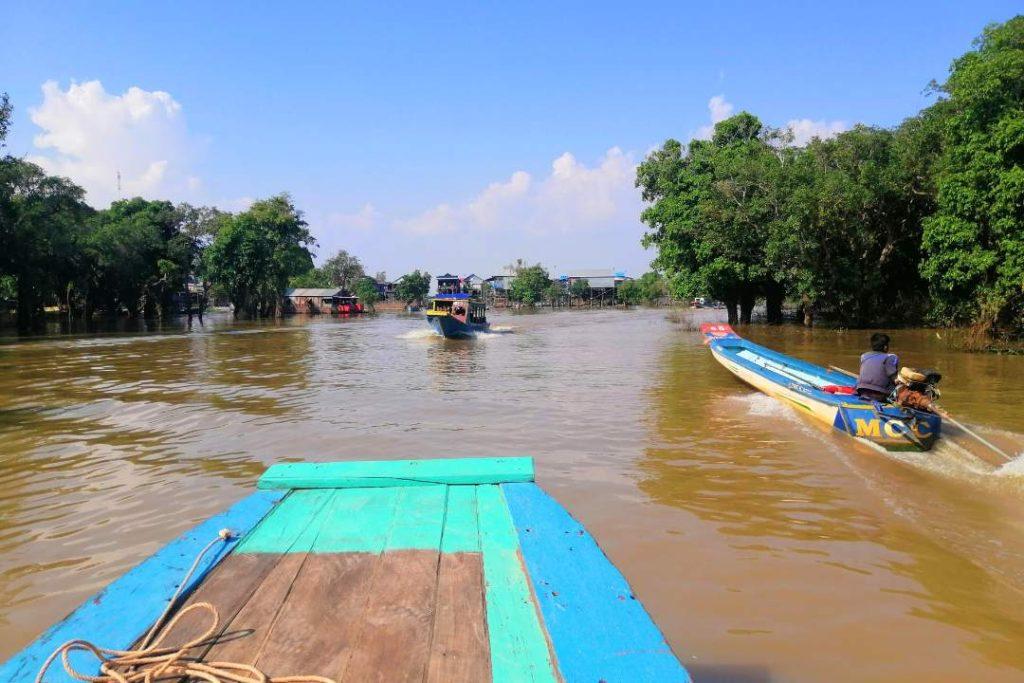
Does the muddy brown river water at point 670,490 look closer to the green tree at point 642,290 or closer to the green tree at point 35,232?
the green tree at point 35,232

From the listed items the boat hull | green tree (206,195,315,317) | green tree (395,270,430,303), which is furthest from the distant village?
the boat hull

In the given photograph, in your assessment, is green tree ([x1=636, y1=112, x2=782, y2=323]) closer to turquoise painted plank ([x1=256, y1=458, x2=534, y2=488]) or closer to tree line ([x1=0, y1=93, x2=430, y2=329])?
turquoise painted plank ([x1=256, y1=458, x2=534, y2=488])

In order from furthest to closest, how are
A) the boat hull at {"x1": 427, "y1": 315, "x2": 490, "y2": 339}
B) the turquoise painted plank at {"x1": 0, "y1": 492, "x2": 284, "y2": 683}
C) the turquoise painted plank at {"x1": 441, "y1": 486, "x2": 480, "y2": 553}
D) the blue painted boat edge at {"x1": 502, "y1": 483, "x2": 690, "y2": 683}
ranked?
the boat hull at {"x1": 427, "y1": 315, "x2": 490, "y2": 339} → the turquoise painted plank at {"x1": 441, "y1": 486, "x2": 480, "y2": 553} → the turquoise painted plank at {"x1": 0, "y1": 492, "x2": 284, "y2": 683} → the blue painted boat edge at {"x1": 502, "y1": 483, "x2": 690, "y2": 683}

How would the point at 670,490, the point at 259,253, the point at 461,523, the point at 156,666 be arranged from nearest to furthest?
the point at 156,666 → the point at 461,523 → the point at 670,490 → the point at 259,253

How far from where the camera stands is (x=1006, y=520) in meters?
5.19

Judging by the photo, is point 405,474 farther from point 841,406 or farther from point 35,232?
point 35,232

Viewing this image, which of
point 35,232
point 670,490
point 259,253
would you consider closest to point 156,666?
point 670,490

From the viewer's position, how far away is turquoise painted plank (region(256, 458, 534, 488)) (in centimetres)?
301

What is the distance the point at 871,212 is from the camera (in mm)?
24375

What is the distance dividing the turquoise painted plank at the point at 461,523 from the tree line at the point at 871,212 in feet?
57.8

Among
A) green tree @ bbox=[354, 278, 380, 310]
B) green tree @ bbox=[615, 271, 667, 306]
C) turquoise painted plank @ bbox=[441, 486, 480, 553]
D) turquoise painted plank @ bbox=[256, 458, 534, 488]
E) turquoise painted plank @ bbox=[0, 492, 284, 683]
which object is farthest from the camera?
green tree @ bbox=[615, 271, 667, 306]

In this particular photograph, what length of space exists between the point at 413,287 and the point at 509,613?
257 feet

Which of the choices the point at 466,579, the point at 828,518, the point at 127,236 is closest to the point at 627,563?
the point at 828,518

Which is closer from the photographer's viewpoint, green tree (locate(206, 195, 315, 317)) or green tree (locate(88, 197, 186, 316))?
green tree (locate(88, 197, 186, 316))
